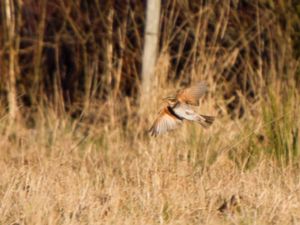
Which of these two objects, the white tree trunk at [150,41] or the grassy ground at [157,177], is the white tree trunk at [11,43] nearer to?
the white tree trunk at [150,41]

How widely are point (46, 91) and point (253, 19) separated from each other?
2.89m

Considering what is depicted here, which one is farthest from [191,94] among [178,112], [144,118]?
[144,118]

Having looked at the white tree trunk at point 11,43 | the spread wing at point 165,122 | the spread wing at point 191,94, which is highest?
the spread wing at point 191,94

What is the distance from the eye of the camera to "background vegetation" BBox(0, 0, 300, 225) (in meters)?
5.80

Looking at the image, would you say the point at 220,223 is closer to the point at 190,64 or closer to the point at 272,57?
the point at 272,57

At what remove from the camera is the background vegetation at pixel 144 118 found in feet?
19.0

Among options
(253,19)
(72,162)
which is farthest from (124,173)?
(253,19)

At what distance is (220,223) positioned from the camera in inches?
218

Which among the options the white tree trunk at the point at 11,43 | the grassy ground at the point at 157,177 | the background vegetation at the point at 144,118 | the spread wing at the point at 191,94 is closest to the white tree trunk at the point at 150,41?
the background vegetation at the point at 144,118

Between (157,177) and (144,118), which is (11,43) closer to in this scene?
(144,118)

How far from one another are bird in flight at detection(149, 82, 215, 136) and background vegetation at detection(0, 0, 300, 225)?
0.26 m

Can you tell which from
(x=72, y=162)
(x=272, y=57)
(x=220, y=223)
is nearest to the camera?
(x=220, y=223)

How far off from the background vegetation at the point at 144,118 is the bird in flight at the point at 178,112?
0.85 feet

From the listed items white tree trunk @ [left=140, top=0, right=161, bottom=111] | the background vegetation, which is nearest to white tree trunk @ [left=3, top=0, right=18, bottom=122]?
the background vegetation
